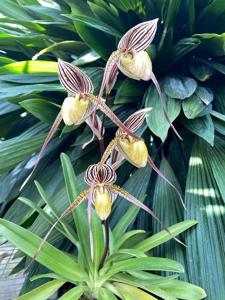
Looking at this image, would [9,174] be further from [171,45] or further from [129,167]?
[171,45]

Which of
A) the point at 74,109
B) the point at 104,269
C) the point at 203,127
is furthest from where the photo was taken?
the point at 203,127

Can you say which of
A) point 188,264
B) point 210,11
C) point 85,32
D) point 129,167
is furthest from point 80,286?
point 210,11

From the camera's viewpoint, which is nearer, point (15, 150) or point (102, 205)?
point (102, 205)

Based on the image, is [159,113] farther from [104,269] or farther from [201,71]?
[104,269]

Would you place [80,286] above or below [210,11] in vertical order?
below

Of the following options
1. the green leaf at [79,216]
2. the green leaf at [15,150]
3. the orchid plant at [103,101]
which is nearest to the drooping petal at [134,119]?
the orchid plant at [103,101]

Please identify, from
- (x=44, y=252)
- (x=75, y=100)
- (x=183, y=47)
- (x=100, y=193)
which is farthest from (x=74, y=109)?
(x=183, y=47)

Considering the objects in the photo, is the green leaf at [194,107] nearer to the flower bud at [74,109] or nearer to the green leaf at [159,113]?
the green leaf at [159,113]
